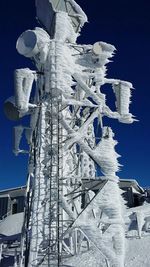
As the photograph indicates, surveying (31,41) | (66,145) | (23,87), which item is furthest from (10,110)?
(66,145)

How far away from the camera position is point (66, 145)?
60.2ft

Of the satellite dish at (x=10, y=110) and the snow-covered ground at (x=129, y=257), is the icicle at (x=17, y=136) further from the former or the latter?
the snow-covered ground at (x=129, y=257)

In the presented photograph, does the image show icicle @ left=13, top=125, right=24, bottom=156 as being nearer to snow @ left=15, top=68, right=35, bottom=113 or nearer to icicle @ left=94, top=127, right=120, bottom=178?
snow @ left=15, top=68, right=35, bottom=113

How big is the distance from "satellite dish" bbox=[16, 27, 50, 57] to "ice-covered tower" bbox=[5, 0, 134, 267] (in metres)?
0.01

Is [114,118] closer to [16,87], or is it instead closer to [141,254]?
[16,87]

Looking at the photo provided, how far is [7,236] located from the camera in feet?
123

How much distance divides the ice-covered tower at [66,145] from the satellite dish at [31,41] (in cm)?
1

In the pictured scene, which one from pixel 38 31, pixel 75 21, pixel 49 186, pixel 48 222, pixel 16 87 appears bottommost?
pixel 48 222

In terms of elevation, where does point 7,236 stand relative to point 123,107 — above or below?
below

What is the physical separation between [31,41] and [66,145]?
22.2 ft

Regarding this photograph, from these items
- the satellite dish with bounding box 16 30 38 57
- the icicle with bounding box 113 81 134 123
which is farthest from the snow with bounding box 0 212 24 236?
the satellite dish with bounding box 16 30 38 57

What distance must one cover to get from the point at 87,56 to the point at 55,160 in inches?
260

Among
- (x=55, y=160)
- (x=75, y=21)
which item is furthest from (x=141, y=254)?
(x=75, y=21)

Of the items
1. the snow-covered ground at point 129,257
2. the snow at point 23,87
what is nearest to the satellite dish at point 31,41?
the snow at point 23,87
